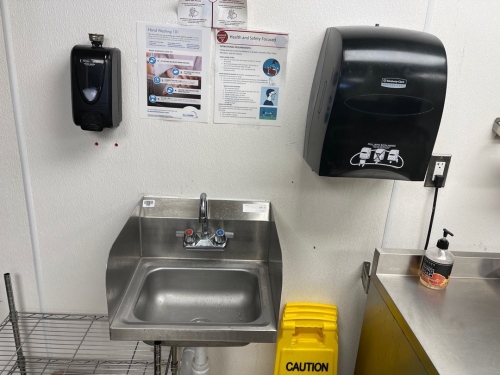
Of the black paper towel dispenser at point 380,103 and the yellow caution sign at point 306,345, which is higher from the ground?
the black paper towel dispenser at point 380,103

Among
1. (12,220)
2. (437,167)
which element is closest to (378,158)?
(437,167)

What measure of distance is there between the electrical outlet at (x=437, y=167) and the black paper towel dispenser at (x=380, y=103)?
0.31 metres

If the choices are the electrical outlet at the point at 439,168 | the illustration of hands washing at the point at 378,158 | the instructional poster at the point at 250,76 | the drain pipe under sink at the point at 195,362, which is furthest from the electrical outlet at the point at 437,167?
the drain pipe under sink at the point at 195,362

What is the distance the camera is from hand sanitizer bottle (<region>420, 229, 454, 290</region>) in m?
1.23

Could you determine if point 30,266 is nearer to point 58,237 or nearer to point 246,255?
point 58,237

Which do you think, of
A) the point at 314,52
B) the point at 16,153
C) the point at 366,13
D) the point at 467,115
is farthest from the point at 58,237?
the point at 467,115

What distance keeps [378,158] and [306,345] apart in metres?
0.85

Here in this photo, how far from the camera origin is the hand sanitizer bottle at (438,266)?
123 centimetres

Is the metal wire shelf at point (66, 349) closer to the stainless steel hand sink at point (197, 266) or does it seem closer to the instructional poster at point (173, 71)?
the stainless steel hand sink at point (197, 266)

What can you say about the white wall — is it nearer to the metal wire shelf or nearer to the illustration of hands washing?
the metal wire shelf

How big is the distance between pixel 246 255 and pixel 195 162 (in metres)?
0.43

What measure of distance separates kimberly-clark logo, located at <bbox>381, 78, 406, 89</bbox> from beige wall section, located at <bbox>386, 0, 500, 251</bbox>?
15.6 inches

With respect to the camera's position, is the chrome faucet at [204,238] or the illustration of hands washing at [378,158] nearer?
the illustration of hands washing at [378,158]

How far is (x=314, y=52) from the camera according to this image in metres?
1.25
